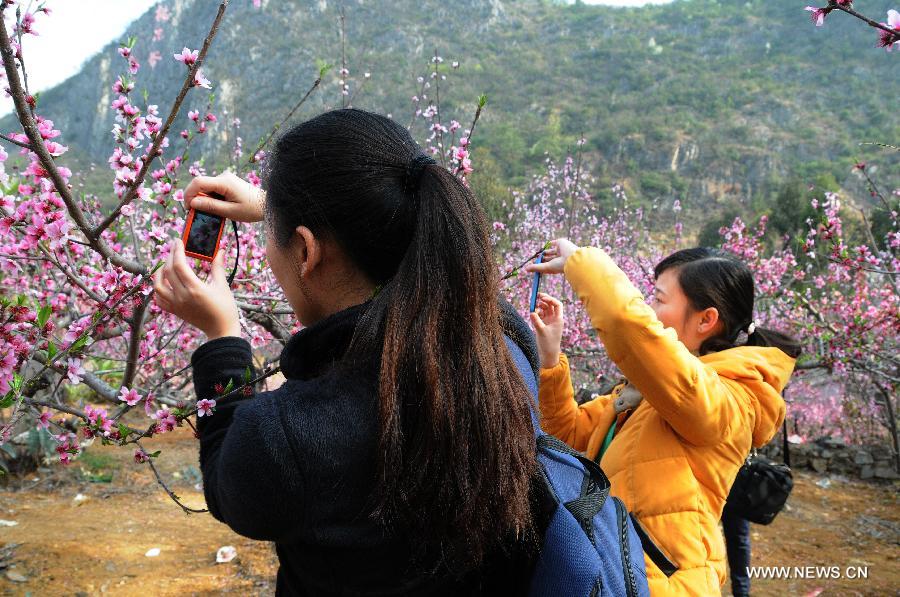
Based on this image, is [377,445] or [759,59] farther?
[759,59]

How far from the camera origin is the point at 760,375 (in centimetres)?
148

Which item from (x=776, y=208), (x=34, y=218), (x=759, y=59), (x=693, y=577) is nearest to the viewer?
(x=693, y=577)

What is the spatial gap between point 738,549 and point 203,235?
3.30 metres

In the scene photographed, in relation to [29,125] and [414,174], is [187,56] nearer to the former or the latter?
[29,125]

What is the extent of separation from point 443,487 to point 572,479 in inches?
9.5

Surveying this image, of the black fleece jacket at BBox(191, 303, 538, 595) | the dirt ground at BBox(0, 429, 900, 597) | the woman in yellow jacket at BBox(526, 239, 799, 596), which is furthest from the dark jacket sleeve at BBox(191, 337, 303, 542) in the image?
the dirt ground at BBox(0, 429, 900, 597)

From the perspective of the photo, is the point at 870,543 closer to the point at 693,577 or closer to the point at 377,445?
the point at 693,577

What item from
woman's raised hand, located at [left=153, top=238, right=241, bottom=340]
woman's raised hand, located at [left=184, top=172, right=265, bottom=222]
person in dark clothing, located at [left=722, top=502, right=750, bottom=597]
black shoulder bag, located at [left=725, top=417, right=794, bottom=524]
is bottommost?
person in dark clothing, located at [left=722, top=502, right=750, bottom=597]

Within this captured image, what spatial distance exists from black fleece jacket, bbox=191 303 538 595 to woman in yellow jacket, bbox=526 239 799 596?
0.62 meters

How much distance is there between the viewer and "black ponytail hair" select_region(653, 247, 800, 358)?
1.69m

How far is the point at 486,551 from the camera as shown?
2.68 ft

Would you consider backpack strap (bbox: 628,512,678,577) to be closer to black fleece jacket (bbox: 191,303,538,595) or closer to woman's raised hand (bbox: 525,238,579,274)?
black fleece jacket (bbox: 191,303,538,595)

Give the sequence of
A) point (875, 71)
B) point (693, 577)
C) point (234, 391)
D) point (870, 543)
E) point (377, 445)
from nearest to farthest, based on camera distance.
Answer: point (377, 445)
point (234, 391)
point (693, 577)
point (870, 543)
point (875, 71)

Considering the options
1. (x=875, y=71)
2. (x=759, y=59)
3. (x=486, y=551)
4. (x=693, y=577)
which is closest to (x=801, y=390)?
(x=693, y=577)
